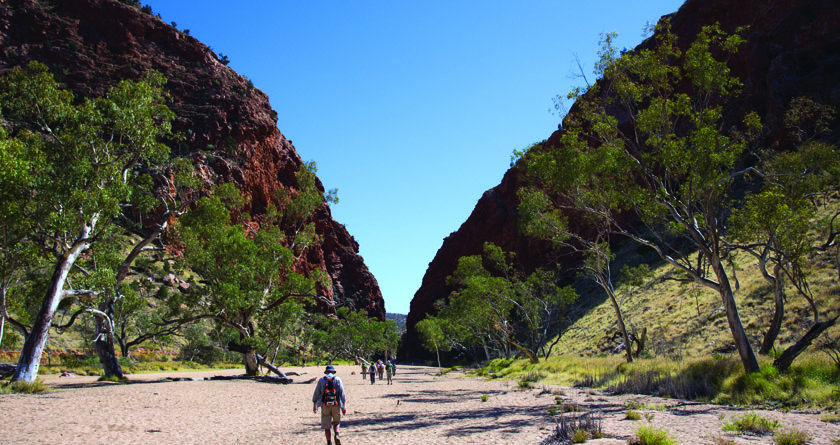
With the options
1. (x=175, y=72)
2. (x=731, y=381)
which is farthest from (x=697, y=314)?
(x=175, y=72)

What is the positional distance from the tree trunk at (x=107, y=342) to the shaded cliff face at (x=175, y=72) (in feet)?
167

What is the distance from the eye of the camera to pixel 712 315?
2973 cm

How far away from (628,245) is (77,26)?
104059 mm

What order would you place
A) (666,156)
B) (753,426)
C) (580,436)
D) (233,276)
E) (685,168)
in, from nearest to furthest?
1. (580,436)
2. (753,426)
3. (685,168)
4. (666,156)
5. (233,276)

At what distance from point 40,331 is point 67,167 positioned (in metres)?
6.82

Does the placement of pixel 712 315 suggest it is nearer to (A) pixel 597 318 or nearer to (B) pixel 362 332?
(A) pixel 597 318

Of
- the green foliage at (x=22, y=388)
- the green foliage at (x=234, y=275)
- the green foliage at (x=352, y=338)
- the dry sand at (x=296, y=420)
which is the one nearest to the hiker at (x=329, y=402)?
the dry sand at (x=296, y=420)

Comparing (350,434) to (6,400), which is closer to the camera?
(350,434)

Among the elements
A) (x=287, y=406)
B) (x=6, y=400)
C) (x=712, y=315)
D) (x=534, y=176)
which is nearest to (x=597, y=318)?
(x=712, y=315)

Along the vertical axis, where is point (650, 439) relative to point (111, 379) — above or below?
above

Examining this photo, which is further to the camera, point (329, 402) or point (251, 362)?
point (251, 362)

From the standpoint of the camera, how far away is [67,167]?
18.7 m

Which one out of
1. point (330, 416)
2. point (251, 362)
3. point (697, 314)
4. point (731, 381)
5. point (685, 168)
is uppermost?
point (685, 168)

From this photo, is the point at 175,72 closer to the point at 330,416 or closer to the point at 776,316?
the point at 330,416
